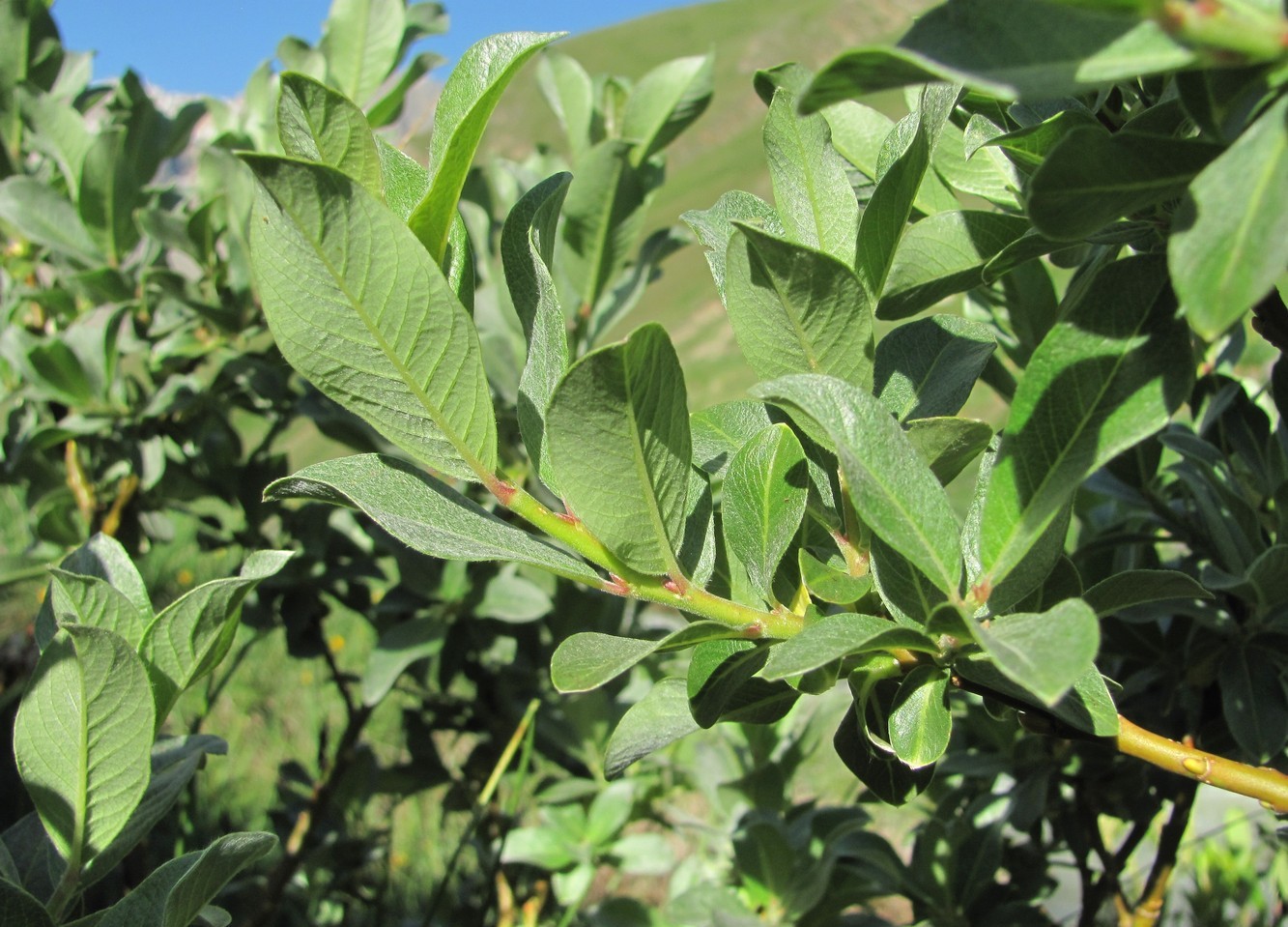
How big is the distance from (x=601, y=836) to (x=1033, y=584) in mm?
977

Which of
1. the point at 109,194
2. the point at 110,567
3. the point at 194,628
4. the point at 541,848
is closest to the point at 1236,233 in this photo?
the point at 194,628

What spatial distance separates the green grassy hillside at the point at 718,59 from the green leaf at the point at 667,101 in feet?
21.1

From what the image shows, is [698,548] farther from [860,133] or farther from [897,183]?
[860,133]

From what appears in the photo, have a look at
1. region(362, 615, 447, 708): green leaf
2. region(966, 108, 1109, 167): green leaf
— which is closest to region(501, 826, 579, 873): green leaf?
region(362, 615, 447, 708): green leaf

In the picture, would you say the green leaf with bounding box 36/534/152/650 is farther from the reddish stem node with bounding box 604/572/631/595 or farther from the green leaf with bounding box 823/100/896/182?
the green leaf with bounding box 823/100/896/182

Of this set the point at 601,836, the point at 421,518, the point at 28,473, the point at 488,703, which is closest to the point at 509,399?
the point at 488,703

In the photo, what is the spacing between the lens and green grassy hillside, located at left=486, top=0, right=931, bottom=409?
880cm

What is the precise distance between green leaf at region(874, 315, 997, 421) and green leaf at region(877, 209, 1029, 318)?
0.07 feet

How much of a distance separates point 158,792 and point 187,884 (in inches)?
5.3

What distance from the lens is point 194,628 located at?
0.59m

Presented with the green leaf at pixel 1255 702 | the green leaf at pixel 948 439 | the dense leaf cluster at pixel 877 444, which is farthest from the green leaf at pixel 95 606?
the green leaf at pixel 1255 702

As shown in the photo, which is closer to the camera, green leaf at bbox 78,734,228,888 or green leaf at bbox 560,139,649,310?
green leaf at bbox 78,734,228,888

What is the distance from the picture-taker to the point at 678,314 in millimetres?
7203

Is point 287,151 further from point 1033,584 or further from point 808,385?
point 1033,584
